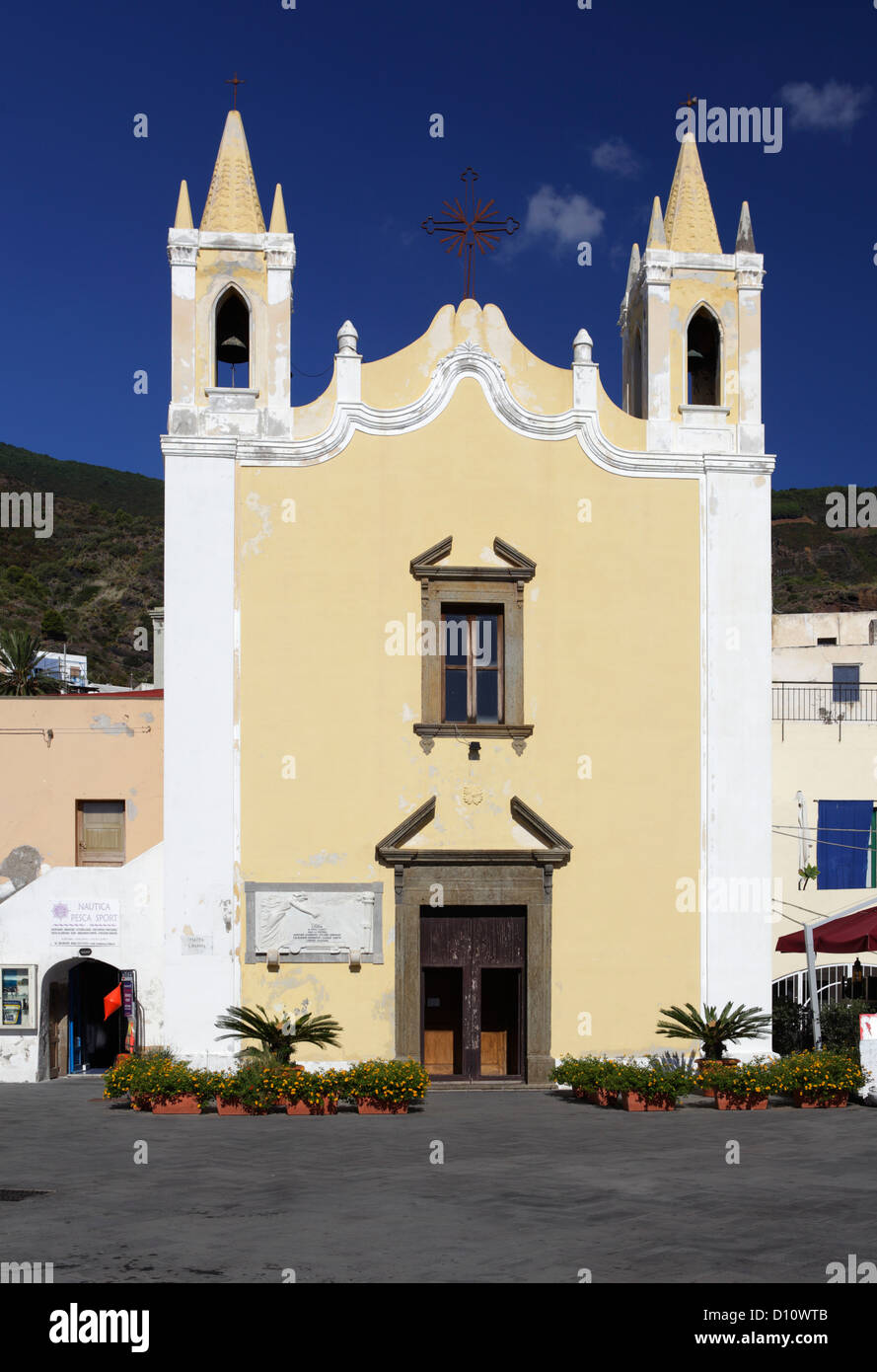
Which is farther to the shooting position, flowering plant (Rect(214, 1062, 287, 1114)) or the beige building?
the beige building

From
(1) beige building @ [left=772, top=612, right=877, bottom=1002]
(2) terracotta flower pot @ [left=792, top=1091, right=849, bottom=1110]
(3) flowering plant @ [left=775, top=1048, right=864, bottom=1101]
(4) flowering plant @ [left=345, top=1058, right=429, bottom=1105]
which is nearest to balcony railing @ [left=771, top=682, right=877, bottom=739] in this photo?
(1) beige building @ [left=772, top=612, right=877, bottom=1002]

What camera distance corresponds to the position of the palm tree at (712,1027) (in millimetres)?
21859

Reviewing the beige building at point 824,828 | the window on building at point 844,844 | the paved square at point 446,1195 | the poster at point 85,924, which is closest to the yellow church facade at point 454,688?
the poster at point 85,924

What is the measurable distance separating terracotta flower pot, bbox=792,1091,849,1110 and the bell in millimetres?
13569

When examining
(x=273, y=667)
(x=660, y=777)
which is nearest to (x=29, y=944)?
(x=273, y=667)

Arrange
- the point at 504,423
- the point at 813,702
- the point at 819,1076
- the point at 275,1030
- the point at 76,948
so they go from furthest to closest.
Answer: the point at 813,702 < the point at 504,423 < the point at 76,948 < the point at 275,1030 < the point at 819,1076

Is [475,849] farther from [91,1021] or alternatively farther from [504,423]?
[91,1021]

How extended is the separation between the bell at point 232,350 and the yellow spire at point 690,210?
695 centimetres

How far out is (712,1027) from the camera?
2184 centimetres

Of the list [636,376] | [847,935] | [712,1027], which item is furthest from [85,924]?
[636,376]

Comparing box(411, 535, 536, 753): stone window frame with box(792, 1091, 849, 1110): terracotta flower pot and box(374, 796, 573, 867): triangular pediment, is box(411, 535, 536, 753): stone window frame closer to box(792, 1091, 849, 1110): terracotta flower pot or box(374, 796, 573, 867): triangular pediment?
box(374, 796, 573, 867): triangular pediment

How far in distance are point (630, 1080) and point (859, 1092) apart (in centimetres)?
316

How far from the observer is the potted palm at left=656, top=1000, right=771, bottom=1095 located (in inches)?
860

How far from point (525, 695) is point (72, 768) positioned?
801cm
